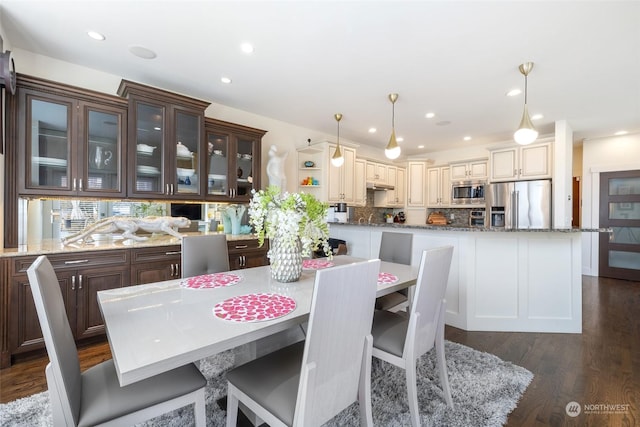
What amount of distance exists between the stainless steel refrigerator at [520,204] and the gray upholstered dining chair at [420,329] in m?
3.92

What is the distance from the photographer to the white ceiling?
1.96m

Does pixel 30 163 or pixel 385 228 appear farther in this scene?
pixel 385 228

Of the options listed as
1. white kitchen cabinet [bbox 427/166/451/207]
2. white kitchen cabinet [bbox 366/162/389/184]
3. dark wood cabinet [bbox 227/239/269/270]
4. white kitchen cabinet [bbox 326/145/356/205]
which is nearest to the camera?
dark wood cabinet [bbox 227/239/269/270]

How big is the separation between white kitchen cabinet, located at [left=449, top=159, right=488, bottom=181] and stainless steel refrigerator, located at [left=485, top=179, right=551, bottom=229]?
0.39 metres

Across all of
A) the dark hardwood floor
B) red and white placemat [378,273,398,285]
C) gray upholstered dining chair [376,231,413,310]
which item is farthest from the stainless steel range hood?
red and white placemat [378,273,398,285]

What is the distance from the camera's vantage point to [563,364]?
2229mm

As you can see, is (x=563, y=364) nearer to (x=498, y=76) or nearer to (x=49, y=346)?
(x=498, y=76)

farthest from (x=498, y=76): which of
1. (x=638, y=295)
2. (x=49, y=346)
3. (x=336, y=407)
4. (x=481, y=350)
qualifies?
(x=638, y=295)

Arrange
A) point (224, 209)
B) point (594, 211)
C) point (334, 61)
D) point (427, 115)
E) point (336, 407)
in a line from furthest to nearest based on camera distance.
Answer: point (594, 211) < point (427, 115) < point (224, 209) < point (334, 61) < point (336, 407)

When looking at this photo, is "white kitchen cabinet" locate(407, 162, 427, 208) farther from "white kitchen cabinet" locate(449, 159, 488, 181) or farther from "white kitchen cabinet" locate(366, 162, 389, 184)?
"white kitchen cabinet" locate(366, 162, 389, 184)

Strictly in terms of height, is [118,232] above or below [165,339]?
above

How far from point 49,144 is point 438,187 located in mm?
6120

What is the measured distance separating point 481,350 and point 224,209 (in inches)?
129

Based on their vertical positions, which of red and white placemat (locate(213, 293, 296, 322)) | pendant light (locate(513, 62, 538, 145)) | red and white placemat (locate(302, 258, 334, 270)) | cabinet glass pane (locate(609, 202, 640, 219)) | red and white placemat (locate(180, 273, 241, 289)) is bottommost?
red and white placemat (locate(213, 293, 296, 322))
